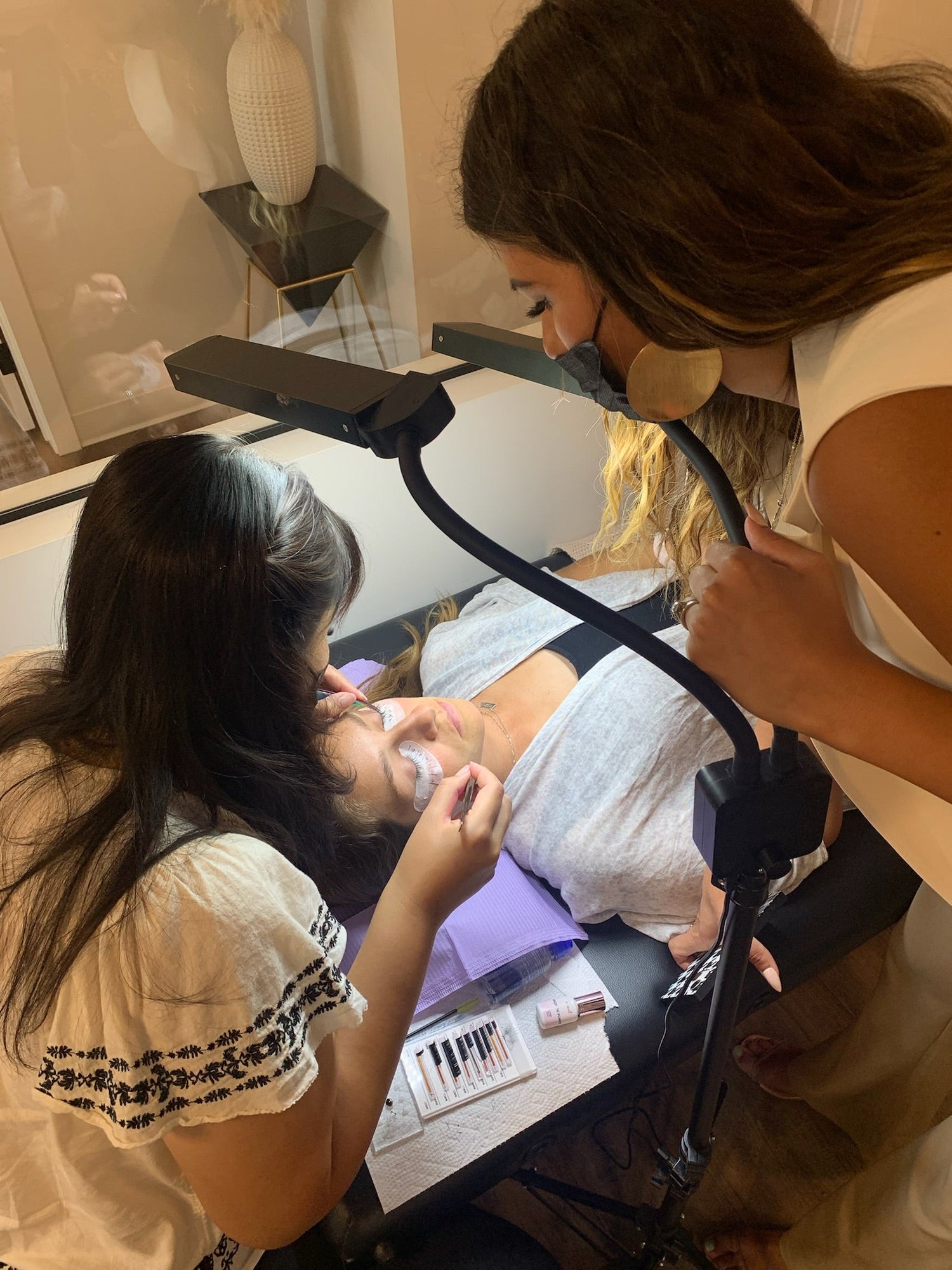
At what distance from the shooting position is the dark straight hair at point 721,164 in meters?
0.73

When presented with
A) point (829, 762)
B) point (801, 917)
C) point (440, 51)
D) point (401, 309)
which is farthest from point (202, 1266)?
point (440, 51)

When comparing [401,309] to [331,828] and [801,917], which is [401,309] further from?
[801,917]

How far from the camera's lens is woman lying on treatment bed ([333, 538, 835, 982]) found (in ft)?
4.57

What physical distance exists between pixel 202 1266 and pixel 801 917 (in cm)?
98

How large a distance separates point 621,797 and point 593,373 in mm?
827

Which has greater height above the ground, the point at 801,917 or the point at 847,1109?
the point at 801,917

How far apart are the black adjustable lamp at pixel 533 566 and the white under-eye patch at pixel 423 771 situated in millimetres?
638

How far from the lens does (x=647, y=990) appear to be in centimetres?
136

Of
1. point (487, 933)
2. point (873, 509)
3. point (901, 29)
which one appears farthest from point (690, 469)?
point (901, 29)

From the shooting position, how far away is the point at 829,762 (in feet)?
3.05

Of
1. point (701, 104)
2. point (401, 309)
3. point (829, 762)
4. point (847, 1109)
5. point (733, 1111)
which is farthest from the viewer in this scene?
point (401, 309)

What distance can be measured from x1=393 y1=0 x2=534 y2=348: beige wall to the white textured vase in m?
0.19

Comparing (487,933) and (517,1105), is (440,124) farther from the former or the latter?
(517,1105)

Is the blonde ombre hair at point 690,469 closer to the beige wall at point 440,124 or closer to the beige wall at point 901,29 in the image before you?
the beige wall at point 440,124
